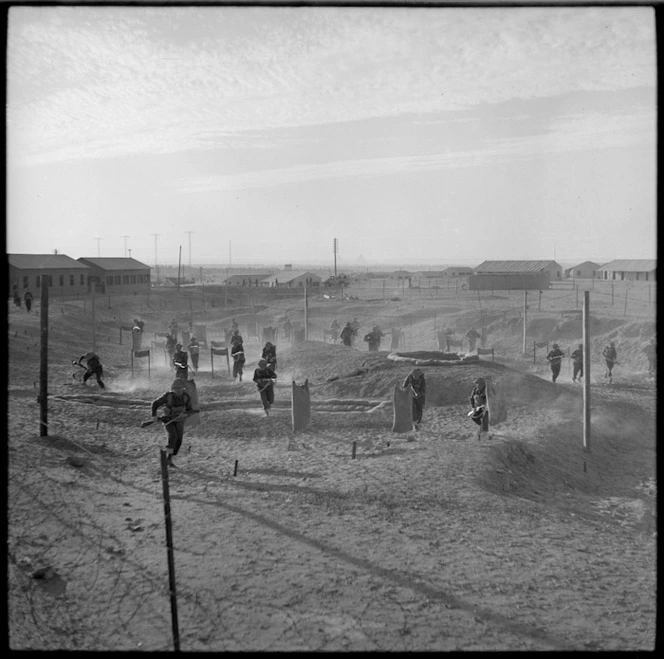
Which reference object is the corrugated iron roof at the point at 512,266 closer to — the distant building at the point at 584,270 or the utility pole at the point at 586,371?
the distant building at the point at 584,270

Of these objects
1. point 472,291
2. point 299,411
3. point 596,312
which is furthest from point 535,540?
point 472,291

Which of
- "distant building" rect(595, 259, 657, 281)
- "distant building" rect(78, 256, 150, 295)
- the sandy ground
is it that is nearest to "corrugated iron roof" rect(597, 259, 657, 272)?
"distant building" rect(595, 259, 657, 281)

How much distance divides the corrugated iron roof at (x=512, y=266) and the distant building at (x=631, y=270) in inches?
347

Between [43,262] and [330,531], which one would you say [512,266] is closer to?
[43,262]

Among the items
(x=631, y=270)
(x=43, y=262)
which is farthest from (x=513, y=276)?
(x=43, y=262)

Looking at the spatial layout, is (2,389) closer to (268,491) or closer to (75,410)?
(268,491)

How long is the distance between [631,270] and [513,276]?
14479 millimetres

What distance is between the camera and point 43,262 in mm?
43031

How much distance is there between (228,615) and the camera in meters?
6.46

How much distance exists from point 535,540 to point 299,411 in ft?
21.5

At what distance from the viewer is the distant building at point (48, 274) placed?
133 feet

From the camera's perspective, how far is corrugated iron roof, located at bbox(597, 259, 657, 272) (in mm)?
57844

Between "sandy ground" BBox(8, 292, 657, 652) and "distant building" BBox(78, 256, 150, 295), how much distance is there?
32367mm

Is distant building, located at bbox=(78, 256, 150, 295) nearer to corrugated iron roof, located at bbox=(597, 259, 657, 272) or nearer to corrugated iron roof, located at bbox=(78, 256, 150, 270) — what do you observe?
corrugated iron roof, located at bbox=(78, 256, 150, 270)
